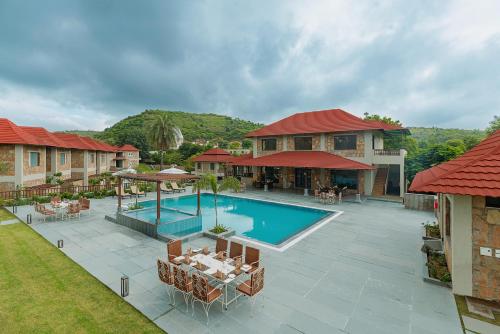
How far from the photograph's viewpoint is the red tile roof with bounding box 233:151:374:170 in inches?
839

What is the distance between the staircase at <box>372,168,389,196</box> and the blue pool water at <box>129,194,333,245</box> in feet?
33.3

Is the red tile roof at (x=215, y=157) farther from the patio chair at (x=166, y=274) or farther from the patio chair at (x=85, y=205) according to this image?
the patio chair at (x=166, y=274)

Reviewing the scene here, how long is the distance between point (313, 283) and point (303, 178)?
20941 mm

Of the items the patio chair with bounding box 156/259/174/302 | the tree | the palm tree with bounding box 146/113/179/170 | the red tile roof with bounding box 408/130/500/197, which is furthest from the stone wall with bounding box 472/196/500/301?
the palm tree with bounding box 146/113/179/170

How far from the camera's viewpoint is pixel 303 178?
89.0ft

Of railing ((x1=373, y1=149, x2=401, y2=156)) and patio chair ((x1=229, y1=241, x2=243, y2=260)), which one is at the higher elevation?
railing ((x1=373, y1=149, x2=401, y2=156))

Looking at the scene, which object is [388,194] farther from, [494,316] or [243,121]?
[243,121]

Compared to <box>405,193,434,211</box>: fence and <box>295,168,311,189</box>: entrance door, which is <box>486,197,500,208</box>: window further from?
<box>295,168,311,189</box>: entrance door

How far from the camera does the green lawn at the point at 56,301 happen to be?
492 cm

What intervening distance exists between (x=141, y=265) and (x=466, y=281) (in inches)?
381

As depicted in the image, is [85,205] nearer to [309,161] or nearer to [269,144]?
[309,161]

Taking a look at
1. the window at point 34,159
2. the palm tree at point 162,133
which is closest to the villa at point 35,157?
the window at point 34,159

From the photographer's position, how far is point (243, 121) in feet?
349

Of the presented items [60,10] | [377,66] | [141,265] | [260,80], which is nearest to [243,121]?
[260,80]
